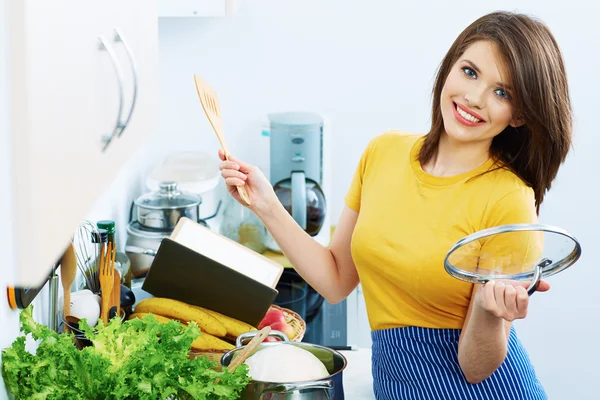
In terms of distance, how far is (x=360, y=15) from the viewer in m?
2.65

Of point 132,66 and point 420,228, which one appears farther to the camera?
point 420,228

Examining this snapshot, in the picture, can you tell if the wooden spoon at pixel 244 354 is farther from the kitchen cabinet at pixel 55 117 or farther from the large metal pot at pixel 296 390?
the kitchen cabinet at pixel 55 117

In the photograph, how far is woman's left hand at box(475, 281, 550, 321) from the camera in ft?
3.63

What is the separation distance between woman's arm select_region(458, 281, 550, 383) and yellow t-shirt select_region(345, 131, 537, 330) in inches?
2.8

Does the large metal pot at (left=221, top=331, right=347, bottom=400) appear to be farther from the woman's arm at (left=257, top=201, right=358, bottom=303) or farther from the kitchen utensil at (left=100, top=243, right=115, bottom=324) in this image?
the woman's arm at (left=257, top=201, right=358, bottom=303)

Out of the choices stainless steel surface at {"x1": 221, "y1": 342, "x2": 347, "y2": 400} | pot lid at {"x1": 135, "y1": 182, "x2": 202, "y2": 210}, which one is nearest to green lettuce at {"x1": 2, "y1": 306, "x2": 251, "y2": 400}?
stainless steel surface at {"x1": 221, "y1": 342, "x2": 347, "y2": 400}

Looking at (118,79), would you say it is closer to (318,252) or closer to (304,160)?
(318,252)

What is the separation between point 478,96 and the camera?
50.4 inches

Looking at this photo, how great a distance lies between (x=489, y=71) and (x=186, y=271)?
2.08ft

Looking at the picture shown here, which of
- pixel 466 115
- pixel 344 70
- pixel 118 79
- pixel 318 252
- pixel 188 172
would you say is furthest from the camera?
pixel 344 70

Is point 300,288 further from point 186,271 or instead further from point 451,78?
point 451,78

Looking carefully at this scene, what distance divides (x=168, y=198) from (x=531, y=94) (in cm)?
103

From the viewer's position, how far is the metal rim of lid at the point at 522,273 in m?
1.04

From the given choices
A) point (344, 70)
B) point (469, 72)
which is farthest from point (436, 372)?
point (344, 70)
